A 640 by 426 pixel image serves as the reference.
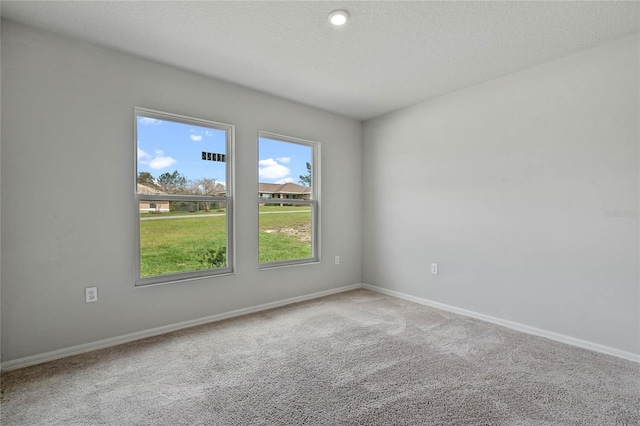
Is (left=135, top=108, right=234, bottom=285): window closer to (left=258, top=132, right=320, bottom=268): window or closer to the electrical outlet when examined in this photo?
the electrical outlet

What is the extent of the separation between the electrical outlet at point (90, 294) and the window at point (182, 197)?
1.02ft

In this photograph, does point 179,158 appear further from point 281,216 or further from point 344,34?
point 344,34

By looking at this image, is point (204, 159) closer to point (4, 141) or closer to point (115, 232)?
point (115, 232)

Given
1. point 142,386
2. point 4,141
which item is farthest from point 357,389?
point 4,141

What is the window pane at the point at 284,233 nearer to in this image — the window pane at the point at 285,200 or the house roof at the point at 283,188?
the window pane at the point at 285,200

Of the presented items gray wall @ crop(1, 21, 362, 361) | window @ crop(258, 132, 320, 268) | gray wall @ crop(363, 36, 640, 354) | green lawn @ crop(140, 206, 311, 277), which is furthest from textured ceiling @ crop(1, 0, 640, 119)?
green lawn @ crop(140, 206, 311, 277)

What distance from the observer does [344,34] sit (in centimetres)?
238

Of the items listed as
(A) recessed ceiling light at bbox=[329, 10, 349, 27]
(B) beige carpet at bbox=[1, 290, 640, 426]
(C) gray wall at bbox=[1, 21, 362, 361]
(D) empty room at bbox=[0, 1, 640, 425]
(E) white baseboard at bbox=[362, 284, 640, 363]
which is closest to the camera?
(B) beige carpet at bbox=[1, 290, 640, 426]

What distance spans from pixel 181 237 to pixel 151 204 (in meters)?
0.42

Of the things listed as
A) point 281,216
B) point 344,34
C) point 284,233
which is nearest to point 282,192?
point 281,216

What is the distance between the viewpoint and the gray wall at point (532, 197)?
7.98 ft

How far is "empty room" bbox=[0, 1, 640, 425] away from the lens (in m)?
2.00

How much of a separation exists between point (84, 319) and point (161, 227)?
0.93 metres

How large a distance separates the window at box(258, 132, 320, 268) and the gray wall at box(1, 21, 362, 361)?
40 centimetres
